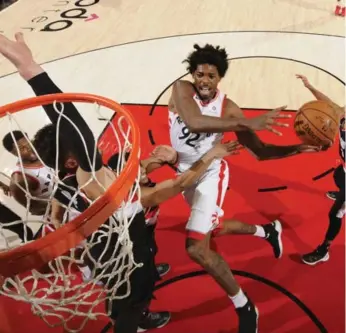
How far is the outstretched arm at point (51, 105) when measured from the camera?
2131 millimetres

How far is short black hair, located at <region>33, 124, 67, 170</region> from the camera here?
8.51ft

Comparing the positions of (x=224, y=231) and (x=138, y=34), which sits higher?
(x=138, y=34)

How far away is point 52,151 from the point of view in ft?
8.69

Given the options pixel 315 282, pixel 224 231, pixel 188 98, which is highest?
pixel 188 98

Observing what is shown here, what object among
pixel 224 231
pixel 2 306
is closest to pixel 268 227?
pixel 224 231

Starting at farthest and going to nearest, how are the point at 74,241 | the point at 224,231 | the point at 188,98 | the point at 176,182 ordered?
the point at 224,231, the point at 188,98, the point at 176,182, the point at 74,241

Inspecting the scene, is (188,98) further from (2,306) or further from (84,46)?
(84,46)

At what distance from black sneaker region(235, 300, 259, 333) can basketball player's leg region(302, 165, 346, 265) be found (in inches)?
24.0

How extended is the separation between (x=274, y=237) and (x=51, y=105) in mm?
1716

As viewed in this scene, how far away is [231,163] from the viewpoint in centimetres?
397

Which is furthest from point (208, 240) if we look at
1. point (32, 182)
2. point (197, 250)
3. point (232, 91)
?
point (232, 91)

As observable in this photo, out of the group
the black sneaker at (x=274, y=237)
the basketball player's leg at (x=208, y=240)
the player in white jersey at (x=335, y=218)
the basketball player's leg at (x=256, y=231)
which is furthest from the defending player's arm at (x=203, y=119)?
the black sneaker at (x=274, y=237)

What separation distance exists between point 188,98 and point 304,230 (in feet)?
4.12

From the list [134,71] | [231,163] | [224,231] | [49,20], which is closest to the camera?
[224,231]
